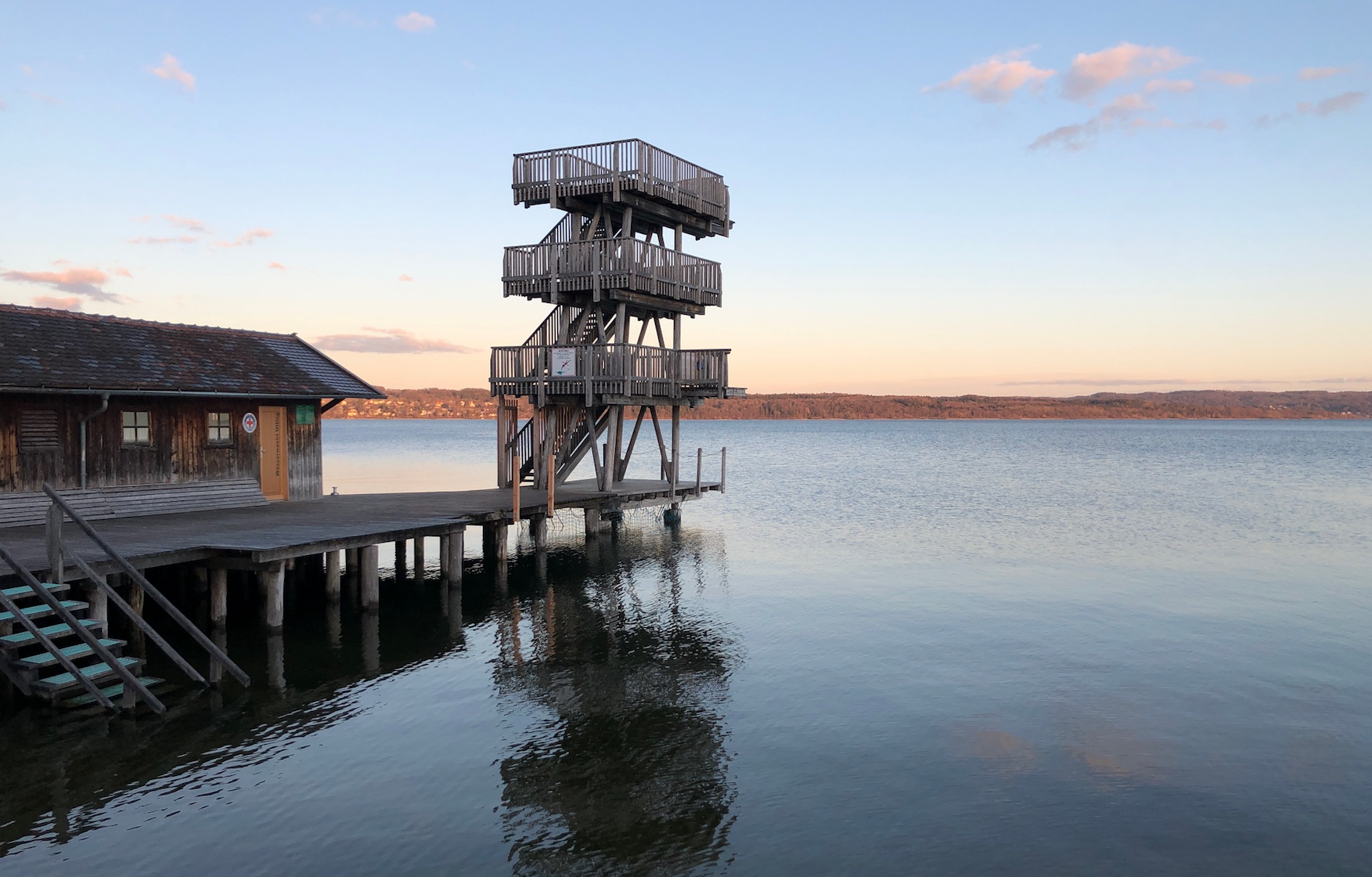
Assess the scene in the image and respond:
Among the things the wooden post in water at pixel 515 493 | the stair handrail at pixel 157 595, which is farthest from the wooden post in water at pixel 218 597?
the wooden post in water at pixel 515 493

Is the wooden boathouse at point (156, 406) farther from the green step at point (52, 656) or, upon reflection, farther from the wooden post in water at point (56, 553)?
the green step at point (52, 656)

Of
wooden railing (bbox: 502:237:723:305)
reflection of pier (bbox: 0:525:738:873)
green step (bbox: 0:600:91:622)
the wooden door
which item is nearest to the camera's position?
reflection of pier (bbox: 0:525:738:873)

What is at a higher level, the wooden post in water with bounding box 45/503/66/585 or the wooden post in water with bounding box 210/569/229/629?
the wooden post in water with bounding box 45/503/66/585

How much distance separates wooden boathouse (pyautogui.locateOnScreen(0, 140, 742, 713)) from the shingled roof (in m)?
0.06

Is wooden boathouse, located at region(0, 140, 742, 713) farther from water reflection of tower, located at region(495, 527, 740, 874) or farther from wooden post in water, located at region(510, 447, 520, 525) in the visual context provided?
water reflection of tower, located at region(495, 527, 740, 874)

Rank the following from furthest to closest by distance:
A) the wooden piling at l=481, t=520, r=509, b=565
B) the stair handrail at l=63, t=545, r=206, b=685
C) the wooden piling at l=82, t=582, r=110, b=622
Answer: the wooden piling at l=481, t=520, r=509, b=565
the wooden piling at l=82, t=582, r=110, b=622
the stair handrail at l=63, t=545, r=206, b=685

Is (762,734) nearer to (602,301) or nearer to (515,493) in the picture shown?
(515,493)

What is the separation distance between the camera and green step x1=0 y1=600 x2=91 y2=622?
1313 centimetres

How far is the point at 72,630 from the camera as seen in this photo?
13148 mm

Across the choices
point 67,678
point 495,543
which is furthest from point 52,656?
point 495,543

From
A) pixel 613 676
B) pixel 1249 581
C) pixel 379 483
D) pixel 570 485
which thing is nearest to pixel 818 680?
pixel 613 676

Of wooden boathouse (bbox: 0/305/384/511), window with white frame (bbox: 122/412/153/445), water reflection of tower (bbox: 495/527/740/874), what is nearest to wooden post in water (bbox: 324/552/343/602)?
water reflection of tower (bbox: 495/527/740/874)

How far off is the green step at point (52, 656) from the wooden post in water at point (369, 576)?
6.44 m

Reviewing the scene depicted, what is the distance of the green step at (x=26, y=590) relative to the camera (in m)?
13.3
